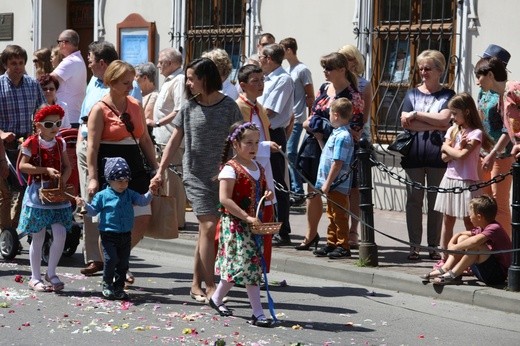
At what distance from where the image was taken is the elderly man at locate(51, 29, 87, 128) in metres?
12.9

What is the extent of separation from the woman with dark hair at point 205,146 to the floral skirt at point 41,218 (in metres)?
1.11

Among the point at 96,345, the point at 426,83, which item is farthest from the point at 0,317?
the point at 426,83

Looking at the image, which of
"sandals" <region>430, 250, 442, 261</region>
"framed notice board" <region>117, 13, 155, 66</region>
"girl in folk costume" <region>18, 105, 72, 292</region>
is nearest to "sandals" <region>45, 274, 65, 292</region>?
"girl in folk costume" <region>18, 105, 72, 292</region>

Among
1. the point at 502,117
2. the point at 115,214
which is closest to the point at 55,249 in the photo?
the point at 115,214

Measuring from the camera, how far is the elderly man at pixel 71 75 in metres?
12.9

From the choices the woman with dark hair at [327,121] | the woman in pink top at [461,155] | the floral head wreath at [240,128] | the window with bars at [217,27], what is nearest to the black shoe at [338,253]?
the woman with dark hair at [327,121]

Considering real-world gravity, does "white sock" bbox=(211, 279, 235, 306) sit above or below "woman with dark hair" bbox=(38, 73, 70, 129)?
below

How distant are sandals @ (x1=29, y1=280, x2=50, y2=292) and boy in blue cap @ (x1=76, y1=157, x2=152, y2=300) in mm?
603

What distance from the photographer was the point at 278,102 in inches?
484

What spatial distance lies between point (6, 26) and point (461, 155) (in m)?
12.3

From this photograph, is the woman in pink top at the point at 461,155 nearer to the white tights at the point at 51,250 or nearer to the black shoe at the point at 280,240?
the black shoe at the point at 280,240

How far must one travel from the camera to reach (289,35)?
1552cm

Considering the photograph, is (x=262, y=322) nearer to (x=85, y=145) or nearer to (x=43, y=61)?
(x=85, y=145)

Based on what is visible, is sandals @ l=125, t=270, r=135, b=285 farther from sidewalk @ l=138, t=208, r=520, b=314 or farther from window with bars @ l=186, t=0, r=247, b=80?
window with bars @ l=186, t=0, r=247, b=80
